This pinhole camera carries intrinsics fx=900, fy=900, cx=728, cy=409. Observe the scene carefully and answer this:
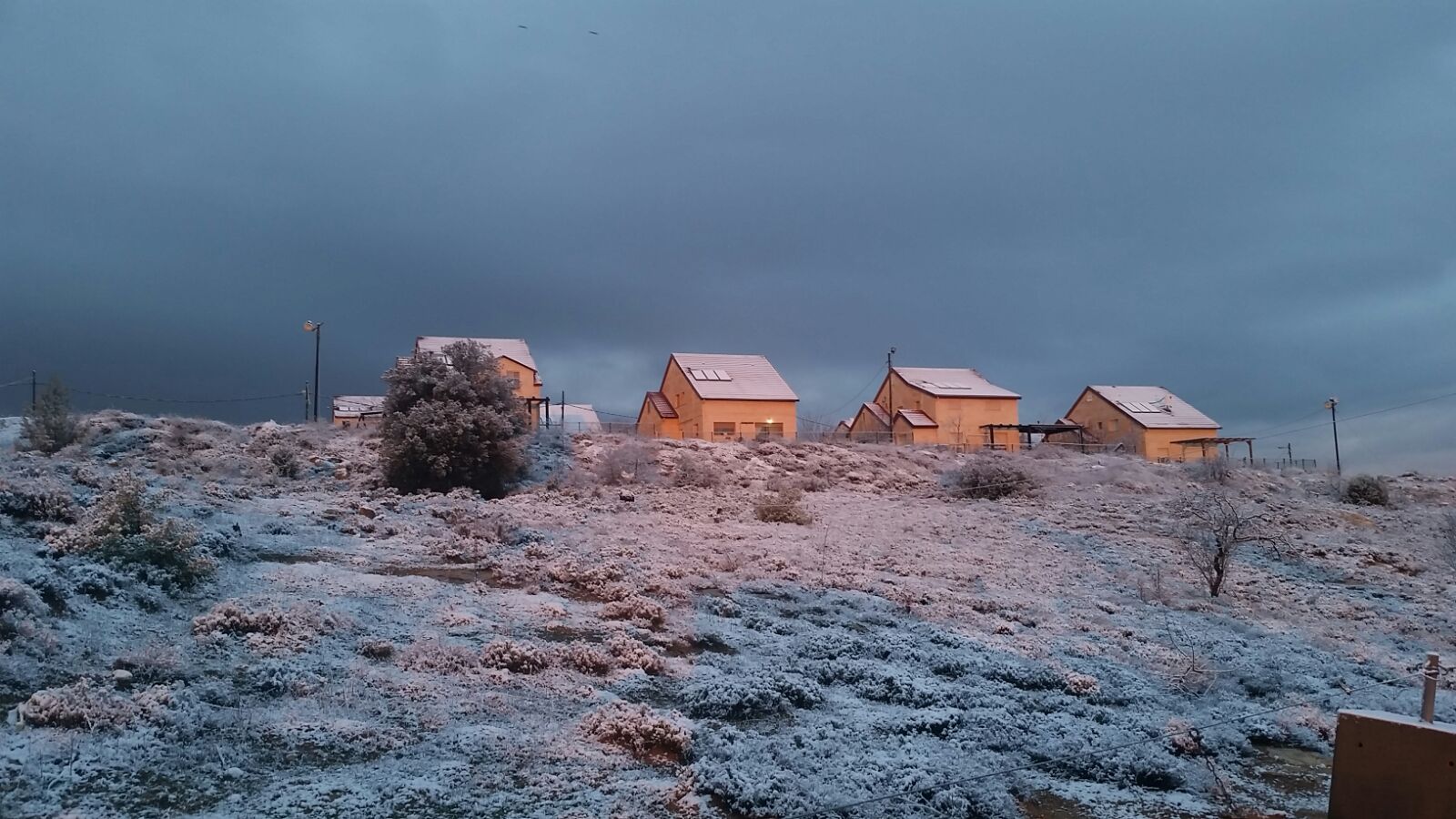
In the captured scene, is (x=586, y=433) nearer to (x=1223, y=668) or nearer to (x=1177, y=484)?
(x=1177, y=484)

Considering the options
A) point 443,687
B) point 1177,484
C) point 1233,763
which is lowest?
point 1233,763

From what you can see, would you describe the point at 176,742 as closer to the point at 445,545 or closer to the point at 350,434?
the point at 445,545

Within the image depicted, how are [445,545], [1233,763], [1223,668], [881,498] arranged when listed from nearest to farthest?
[1233,763]
[1223,668]
[445,545]
[881,498]

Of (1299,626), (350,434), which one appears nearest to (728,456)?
(350,434)

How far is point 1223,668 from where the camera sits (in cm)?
1223

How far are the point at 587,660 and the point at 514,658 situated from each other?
0.83 metres

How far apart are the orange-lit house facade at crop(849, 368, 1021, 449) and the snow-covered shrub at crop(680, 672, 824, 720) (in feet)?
128

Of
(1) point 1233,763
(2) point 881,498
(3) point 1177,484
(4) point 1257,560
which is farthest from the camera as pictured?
(3) point 1177,484

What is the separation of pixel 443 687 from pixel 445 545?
25.8ft

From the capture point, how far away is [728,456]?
34438 millimetres

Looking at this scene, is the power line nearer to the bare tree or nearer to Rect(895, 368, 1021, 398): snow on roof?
the bare tree

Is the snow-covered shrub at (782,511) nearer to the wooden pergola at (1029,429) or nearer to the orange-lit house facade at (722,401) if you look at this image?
the orange-lit house facade at (722,401)

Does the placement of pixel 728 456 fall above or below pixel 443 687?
above

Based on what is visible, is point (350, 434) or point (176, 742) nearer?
point (176, 742)
